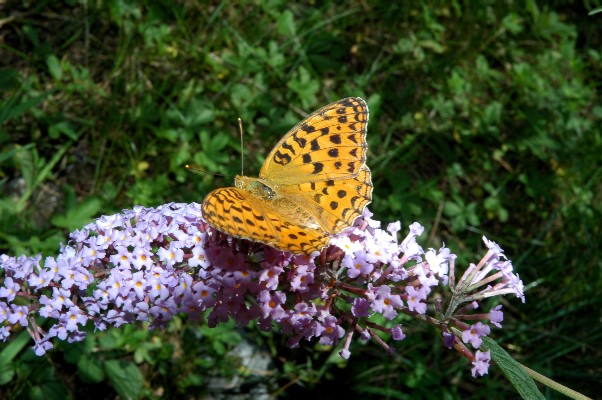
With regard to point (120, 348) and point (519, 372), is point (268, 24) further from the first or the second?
point (519, 372)

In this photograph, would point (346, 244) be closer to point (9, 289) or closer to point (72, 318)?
point (72, 318)

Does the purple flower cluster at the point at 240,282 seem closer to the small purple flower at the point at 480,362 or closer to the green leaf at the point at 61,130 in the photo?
the small purple flower at the point at 480,362

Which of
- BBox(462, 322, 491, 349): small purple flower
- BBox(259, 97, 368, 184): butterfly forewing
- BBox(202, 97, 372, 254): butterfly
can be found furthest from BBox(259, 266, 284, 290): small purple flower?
BBox(462, 322, 491, 349): small purple flower

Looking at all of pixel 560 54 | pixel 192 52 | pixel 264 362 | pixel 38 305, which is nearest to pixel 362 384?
pixel 264 362

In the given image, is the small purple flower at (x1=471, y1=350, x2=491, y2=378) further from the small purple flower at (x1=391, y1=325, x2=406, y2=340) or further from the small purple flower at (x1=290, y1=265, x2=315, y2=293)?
the small purple flower at (x1=290, y1=265, x2=315, y2=293)

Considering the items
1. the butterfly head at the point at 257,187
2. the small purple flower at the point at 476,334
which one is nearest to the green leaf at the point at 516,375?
the small purple flower at the point at 476,334

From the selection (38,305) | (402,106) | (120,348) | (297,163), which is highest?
(297,163)

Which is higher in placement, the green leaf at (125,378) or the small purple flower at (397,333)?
the small purple flower at (397,333)
